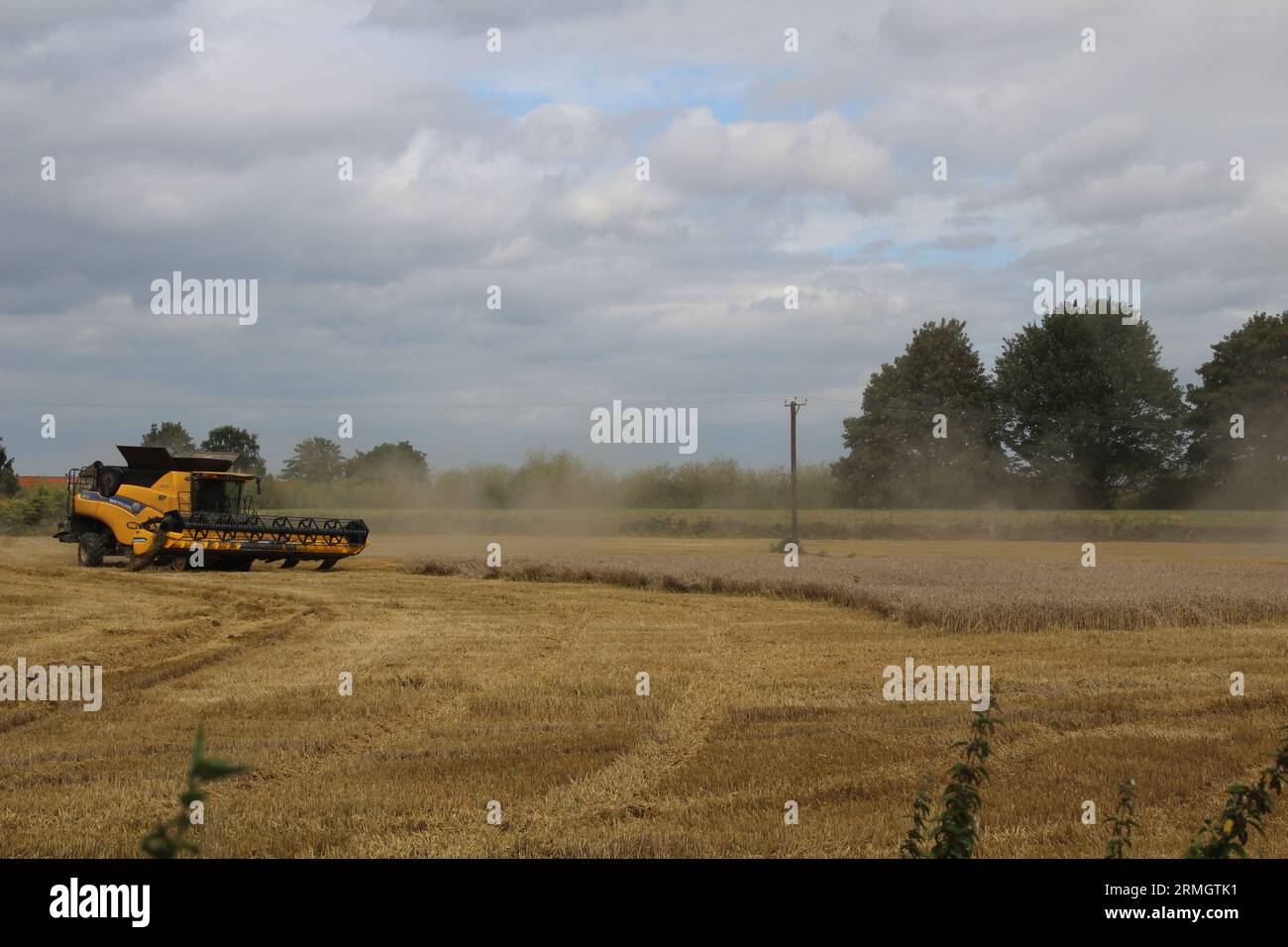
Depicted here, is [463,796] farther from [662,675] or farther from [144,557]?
[144,557]

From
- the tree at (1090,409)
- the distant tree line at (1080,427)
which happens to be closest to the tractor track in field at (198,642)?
the distant tree line at (1080,427)

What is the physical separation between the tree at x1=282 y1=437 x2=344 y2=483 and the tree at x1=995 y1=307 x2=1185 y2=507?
42.9m

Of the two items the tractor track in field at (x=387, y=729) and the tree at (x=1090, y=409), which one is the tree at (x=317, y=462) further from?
the tractor track in field at (x=387, y=729)

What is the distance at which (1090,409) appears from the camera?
220ft

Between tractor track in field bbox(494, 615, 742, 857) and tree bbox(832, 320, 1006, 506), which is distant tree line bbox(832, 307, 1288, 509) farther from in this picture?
tractor track in field bbox(494, 615, 742, 857)

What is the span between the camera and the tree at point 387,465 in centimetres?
6301

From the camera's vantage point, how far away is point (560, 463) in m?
61.5

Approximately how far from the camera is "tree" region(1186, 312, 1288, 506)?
61.3m

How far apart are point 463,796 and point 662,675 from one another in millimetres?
5198

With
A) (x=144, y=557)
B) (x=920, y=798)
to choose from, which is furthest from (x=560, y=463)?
(x=920, y=798)

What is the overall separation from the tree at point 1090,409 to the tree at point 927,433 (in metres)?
2.06

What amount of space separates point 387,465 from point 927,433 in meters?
33.6

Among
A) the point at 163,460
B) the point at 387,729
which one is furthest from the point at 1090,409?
the point at 387,729
